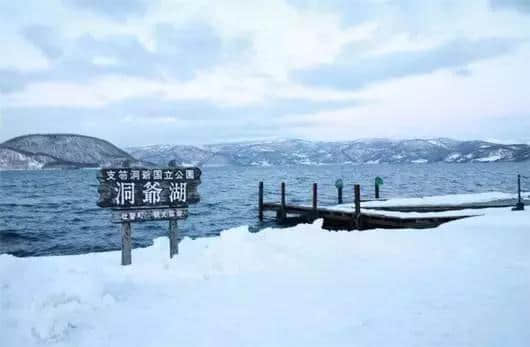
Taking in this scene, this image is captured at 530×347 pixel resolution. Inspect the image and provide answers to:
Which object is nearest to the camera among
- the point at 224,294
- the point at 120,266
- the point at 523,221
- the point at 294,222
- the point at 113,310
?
the point at 113,310

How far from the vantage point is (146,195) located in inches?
370

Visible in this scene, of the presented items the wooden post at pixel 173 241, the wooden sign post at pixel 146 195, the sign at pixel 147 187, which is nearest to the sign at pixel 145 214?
the wooden sign post at pixel 146 195

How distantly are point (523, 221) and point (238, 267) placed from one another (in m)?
8.92

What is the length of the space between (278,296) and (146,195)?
14.2 ft

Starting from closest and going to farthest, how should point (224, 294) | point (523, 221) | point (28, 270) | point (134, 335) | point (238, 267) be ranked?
point (134, 335), point (224, 294), point (28, 270), point (238, 267), point (523, 221)

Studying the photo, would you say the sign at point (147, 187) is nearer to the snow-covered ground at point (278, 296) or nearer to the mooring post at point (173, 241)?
the mooring post at point (173, 241)

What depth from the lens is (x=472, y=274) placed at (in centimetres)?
748

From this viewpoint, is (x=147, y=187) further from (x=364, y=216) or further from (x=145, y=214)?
(x=364, y=216)

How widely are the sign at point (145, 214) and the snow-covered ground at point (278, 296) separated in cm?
85

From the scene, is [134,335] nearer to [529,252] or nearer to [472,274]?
[472,274]

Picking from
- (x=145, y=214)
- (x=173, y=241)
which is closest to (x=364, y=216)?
(x=173, y=241)

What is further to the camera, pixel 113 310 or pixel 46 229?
pixel 46 229

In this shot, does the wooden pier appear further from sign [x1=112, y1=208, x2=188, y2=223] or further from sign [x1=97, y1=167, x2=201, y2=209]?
sign [x1=112, y1=208, x2=188, y2=223]

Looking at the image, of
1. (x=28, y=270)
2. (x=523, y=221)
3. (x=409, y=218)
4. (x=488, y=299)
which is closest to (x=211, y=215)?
(x=409, y=218)
